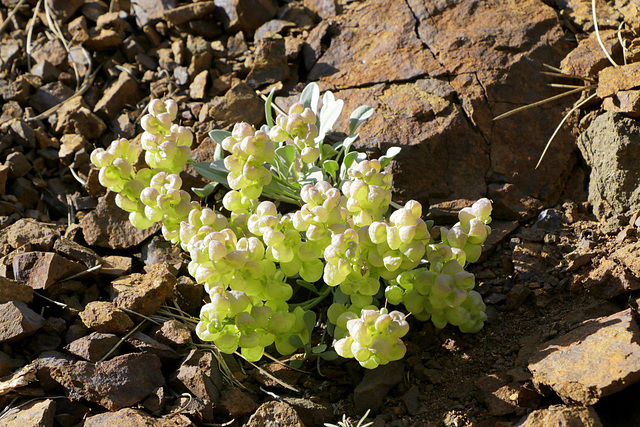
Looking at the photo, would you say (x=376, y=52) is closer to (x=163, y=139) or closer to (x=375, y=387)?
(x=163, y=139)

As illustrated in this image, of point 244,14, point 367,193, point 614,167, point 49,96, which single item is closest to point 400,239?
point 367,193

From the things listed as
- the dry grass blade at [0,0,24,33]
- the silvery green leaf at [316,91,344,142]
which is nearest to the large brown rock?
the silvery green leaf at [316,91,344,142]

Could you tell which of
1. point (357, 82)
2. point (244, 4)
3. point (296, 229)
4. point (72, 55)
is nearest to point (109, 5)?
point (72, 55)


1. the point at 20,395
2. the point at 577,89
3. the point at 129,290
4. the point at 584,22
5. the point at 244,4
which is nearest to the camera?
the point at 20,395

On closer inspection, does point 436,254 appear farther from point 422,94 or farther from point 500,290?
point 422,94

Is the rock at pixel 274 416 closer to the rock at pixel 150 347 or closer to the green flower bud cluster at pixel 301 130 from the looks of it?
the rock at pixel 150 347

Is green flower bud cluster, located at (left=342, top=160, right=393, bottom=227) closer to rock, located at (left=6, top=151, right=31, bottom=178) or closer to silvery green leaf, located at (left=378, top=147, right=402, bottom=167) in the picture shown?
silvery green leaf, located at (left=378, top=147, right=402, bottom=167)

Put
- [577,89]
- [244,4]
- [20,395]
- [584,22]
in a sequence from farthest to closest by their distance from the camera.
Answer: [244,4] → [584,22] → [577,89] → [20,395]
